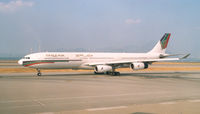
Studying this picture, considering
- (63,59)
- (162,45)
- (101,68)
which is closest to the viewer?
(101,68)

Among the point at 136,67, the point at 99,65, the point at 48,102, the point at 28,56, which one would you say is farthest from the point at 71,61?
the point at 48,102

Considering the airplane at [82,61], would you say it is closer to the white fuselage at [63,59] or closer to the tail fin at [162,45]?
the white fuselage at [63,59]

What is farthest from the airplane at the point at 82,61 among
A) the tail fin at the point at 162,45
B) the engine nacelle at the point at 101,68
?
the tail fin at the point at 162,45

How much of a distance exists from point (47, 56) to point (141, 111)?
23832 mm

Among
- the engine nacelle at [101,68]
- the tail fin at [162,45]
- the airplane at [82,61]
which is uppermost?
the tail fin at [162,45]

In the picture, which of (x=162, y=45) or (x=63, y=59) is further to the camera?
(x=162, y=45)

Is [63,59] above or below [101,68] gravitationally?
above

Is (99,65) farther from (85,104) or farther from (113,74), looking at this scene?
(85,104)

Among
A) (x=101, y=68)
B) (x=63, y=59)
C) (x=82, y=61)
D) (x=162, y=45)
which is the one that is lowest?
(x=101, y=68)

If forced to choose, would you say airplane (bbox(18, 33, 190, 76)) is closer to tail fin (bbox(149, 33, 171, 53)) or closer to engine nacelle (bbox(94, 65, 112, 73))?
engine nacelle (bbox(94, 65, 112, 73))

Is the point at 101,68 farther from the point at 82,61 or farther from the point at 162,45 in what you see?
the point at 162,45

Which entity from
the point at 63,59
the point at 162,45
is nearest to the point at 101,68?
the point at 63,59

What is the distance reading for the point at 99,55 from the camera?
3612cm

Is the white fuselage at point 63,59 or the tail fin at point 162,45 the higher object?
the tail fin at point 162,45
